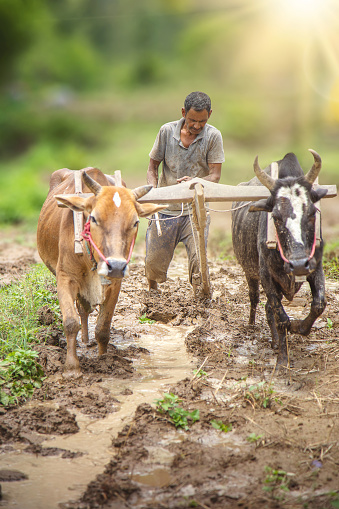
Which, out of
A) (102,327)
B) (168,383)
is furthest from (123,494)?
(102,327)

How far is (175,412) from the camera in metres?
3.74

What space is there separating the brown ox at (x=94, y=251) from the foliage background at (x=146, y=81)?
18.3 feet

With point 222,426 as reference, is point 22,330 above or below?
above

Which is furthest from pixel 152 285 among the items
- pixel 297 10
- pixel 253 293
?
pixel 297 10

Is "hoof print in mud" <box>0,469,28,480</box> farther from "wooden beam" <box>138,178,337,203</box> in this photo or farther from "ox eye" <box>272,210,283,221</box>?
"ox eye" <box>272,210,283,221</box>

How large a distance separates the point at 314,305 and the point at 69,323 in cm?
180

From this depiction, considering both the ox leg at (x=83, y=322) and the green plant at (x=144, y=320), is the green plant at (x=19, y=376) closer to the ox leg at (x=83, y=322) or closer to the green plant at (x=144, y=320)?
the ox leg at (x=83, y=322)

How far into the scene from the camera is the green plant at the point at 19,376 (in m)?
3.99

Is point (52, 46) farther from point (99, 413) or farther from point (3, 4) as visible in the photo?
point (99, 413)

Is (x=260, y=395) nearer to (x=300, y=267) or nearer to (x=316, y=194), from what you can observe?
(x=300, y=267)

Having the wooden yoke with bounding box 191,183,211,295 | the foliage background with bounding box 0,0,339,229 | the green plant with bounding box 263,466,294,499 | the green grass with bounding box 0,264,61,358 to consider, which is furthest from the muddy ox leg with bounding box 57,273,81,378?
the foliage background with bounding box 0,0,339,229

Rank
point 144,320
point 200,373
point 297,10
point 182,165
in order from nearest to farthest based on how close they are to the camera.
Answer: point 200,373 < point 182,165 < point 144,320 < point 297,10

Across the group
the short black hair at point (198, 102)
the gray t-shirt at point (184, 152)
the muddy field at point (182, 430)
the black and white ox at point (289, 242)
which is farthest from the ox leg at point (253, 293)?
the short black hair at point (198, 102)

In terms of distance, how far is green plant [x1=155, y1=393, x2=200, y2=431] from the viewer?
367 cm
